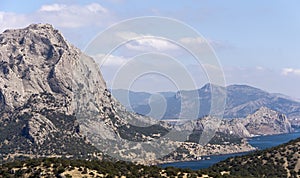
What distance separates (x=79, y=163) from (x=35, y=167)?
29.5 ft

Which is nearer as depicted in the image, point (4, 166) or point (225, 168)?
point (4, 166)

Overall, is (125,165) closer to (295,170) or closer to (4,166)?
(4,166)

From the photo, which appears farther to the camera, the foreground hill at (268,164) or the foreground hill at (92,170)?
the foreground hill at (268,164)

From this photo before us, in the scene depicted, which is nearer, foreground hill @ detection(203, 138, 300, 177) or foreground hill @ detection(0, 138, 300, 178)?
foreground hill @ detection(0, 138, 300, 178)

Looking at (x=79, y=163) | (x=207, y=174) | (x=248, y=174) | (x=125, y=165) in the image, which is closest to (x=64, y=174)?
(x=79, y=163)

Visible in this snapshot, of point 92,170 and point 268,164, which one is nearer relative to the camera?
point 92,170

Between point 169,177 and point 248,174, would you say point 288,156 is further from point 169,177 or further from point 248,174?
point 169,177

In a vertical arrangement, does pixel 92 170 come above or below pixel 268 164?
above

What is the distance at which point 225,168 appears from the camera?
465 ft

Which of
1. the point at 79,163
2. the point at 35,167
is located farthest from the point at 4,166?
the point at 79,163

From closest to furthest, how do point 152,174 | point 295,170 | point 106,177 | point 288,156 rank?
point 106,177
point 152,174
point 295,170
point 288,156

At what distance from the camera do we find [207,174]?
105 meters

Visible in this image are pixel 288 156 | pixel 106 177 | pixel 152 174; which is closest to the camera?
pixel 106 177

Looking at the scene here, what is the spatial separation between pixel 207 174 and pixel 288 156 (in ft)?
145
